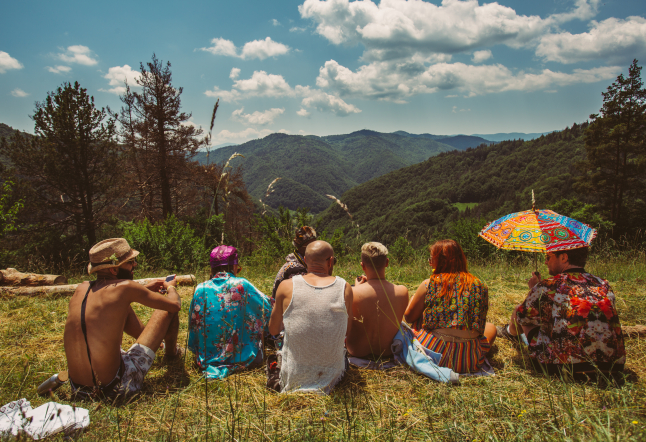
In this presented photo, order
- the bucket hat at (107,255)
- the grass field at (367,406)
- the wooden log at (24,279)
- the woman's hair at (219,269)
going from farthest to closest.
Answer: the wooden log at (24,279), the woman's hair at (219,269), the bucket hat at (107,255), the grass field at (367,406)

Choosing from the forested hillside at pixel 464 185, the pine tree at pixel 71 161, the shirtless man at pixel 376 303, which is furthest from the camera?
the forested hillside at pixel 464 185

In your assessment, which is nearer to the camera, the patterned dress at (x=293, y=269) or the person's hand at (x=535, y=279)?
the person's hand at (x=535, y=279)

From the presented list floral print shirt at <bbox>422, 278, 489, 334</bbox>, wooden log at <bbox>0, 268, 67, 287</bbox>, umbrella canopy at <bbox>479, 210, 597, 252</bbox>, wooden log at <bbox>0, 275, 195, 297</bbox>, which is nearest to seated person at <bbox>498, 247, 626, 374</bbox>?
umbrella canopy at <bbox>479, 210, 597, 252</bbox>

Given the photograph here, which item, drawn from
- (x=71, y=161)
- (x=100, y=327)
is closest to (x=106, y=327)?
(x=100, y=327)

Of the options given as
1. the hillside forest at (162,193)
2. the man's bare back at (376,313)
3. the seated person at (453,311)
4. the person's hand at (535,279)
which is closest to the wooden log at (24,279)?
the hillside forest at (162,193)

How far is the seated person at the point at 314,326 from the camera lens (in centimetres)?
236

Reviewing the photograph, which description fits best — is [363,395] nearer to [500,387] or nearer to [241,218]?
[500,387]

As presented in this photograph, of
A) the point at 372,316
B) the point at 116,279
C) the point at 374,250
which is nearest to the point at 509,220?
the point at 374,250

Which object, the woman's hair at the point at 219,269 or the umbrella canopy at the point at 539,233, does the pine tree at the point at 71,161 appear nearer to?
the woman's hair at the point at 219,269

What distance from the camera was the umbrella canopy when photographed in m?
2.38

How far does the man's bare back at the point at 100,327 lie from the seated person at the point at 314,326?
117 cm

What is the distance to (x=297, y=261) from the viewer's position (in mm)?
3432

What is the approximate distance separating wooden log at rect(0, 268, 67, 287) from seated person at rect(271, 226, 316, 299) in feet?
16.6

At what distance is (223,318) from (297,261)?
989 mm
